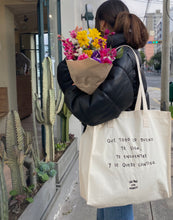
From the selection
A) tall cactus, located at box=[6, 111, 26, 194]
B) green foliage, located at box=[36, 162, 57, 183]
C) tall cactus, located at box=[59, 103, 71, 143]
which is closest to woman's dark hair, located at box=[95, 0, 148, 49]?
tall cactus, located at box=[6, 111, 26, 194]

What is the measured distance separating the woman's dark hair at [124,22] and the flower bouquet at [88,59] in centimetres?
28

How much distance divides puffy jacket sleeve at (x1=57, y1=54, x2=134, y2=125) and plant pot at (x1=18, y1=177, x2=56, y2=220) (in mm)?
1066

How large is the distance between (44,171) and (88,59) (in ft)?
5.65

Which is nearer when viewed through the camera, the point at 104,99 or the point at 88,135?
the point at 104,99

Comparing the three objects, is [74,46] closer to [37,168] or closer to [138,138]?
[138,138]

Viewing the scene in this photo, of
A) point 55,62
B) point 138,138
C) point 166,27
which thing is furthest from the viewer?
point 166,27

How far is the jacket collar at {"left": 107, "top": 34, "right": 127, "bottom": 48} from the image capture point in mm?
1588

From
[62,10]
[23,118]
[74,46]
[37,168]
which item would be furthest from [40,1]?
[23,118]

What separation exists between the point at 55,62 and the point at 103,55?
2917mm

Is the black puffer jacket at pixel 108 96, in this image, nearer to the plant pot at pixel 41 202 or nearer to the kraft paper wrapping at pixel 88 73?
the kraft paper wrapping at pixel 88 73

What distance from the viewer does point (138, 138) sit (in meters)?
1.48

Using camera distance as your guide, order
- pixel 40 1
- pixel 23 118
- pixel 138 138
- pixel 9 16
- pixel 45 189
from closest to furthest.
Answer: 1. pixel 138 138
2. pixel 45 189
3. pixel 40 1
4. pixel 9 16
5. pixel 23 118

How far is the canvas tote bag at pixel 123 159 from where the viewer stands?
145 centimetres

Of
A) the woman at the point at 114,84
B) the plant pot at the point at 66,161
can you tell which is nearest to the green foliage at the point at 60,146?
the plant pot at the point at 66,161
